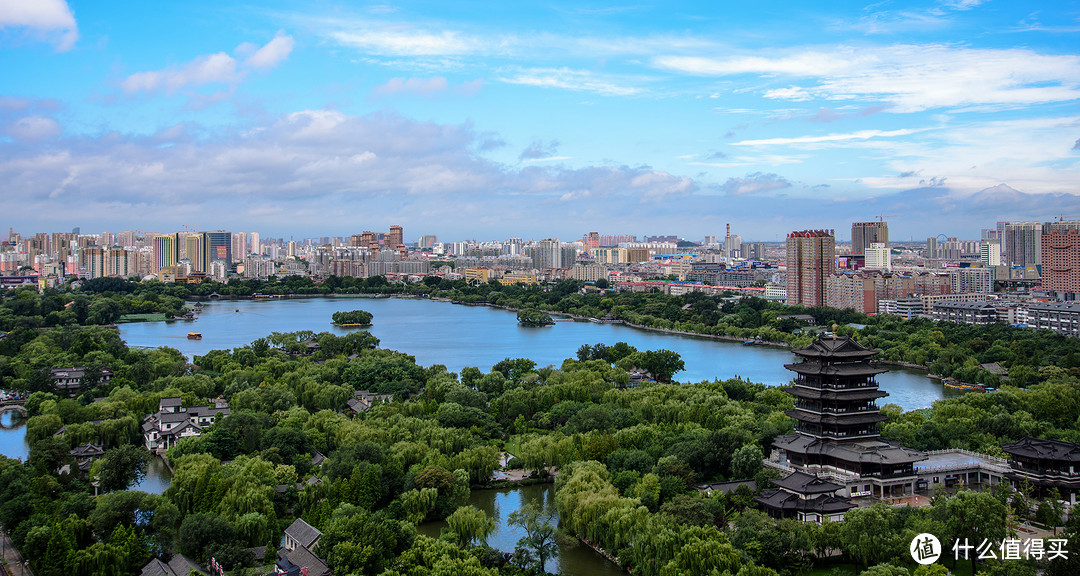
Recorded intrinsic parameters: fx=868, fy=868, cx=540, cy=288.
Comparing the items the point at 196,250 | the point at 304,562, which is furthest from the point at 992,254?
the point at 304,562

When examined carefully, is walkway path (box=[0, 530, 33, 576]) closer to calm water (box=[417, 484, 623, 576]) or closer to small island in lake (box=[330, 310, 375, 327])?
calm water (box=[417, 484, 623, 576])

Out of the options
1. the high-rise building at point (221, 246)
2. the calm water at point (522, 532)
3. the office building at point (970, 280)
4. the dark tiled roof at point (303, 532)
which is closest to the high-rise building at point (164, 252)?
the high-rise building at point (221, 246)

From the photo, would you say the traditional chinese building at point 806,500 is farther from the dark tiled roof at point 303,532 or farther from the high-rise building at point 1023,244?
the high-rise building at point 1023,244

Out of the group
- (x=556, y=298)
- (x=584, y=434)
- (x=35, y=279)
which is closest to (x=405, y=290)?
(x=556, y=298)

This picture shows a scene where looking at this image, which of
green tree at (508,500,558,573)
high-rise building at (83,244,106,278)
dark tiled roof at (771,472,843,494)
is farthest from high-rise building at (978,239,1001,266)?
green tree at (508,500,558,573)
